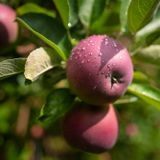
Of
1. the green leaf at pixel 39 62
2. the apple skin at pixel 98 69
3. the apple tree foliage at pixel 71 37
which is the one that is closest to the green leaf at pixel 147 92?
the apple tree foliage at pixel 71 37

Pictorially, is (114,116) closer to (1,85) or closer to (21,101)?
(1,85)

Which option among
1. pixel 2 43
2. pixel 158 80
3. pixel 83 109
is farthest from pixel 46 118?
pixel 158 80

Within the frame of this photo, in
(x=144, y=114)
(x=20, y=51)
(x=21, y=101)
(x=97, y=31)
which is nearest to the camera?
(x=97, y=31)

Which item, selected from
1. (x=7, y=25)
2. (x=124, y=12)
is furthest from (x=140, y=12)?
(x=7, y=25)

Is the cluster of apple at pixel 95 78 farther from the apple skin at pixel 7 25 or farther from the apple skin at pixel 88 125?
the apple skin at pixel 7 25

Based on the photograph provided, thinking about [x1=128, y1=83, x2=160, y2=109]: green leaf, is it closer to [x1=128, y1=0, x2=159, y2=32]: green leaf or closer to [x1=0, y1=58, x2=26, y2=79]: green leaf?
[x1=128, y1=0, x2=159, y2=32]: green leaf

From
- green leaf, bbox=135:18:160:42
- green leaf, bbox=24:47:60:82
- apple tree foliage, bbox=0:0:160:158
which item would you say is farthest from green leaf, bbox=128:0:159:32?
green leaf, bbox=24:47:60:82
